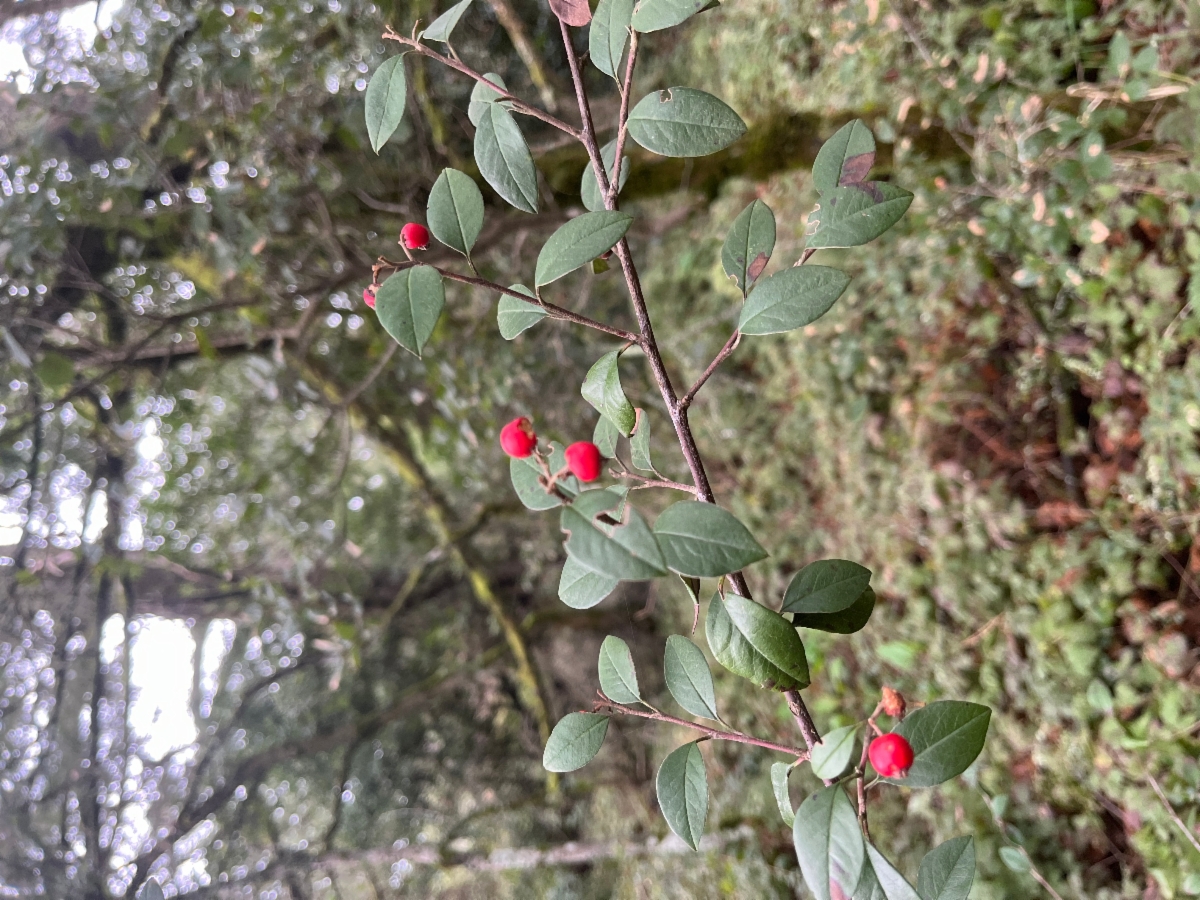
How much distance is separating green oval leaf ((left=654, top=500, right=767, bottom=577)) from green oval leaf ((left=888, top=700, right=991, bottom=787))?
239 millimetres

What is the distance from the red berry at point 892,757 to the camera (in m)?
0.52

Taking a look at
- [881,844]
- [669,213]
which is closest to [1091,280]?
[881,844]

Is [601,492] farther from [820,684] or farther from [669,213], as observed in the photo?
[669,213]

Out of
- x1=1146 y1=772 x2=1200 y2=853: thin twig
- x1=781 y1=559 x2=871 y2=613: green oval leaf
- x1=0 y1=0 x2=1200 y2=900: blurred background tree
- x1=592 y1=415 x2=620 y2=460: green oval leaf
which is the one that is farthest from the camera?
x1=0 y1=0 x2=1200 y2=900: blurred background tree

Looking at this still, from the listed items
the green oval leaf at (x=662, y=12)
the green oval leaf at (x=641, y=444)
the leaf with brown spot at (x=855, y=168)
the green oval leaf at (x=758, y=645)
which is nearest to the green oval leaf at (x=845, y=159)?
the leaf with brown spot at (x=855, y=168)

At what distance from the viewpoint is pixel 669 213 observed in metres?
3.05

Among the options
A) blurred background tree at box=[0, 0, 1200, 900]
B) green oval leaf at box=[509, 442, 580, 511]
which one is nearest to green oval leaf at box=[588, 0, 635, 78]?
green oval leaf at box=[509, 442, 580, 511]

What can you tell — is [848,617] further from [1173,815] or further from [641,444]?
[1173,815]

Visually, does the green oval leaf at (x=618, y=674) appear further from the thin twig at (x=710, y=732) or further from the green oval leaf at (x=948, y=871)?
the green oval leaf at (x=948, y=871)

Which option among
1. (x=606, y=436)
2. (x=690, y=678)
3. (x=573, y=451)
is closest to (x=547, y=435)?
(x=606, y=436)

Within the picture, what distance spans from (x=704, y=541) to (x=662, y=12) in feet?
1.34

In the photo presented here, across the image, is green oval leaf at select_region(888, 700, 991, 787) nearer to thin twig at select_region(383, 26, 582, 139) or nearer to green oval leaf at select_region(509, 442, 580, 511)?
green oval leaf at select_region(509, 442, 580, 511)

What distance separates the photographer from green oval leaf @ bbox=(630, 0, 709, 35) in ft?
1.73

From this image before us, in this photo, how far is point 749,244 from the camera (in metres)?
0.64
